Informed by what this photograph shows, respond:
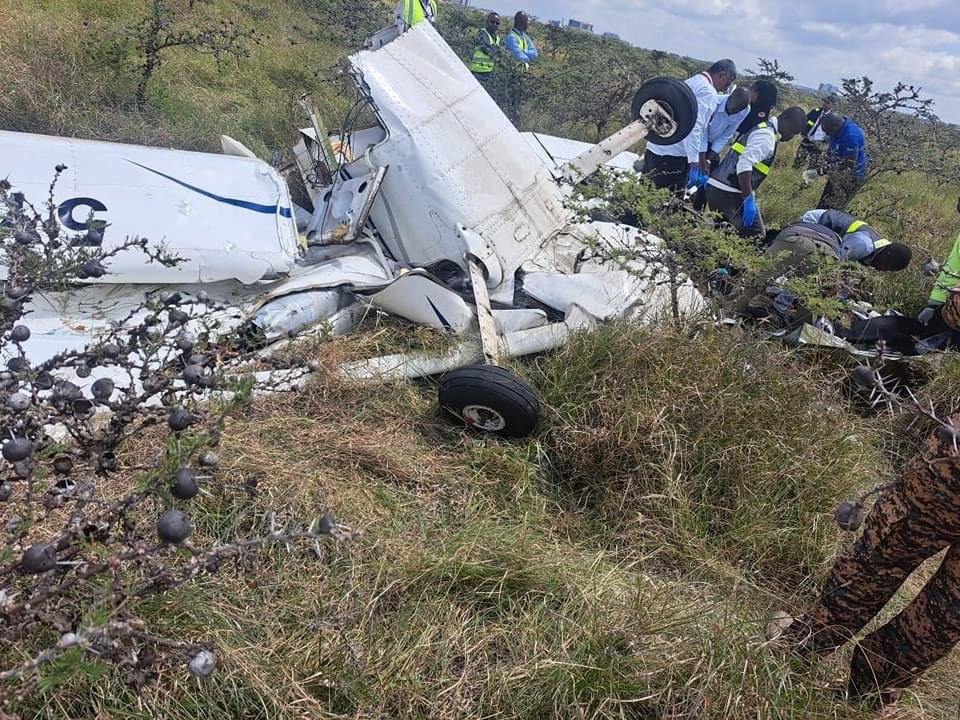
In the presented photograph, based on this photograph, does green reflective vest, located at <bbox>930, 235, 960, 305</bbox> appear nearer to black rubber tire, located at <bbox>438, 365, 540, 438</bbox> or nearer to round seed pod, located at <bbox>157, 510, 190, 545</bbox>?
black rubber tire, located at <bbox>438, 365, 540, 438</bbox>

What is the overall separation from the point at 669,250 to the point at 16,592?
348 centimetres

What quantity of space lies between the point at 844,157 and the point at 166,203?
668 cm

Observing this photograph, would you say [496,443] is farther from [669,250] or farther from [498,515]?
[669,250]

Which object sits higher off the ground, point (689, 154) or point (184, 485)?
point (184, 485)

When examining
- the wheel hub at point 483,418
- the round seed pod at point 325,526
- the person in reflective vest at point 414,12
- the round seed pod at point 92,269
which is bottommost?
the wheel hub at point 483,418

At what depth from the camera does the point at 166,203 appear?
12.9 ft

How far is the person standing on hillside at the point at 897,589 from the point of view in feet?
6.01

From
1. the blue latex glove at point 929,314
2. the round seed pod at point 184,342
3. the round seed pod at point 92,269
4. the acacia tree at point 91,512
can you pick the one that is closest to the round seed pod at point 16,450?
the acacia tree at point 91,512

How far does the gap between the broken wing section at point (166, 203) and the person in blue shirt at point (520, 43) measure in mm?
7280

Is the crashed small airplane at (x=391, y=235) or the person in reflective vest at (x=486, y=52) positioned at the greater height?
the person in reflective vest at (x=486, y=52)

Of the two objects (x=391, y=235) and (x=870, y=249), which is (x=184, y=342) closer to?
(x=391, y=235)

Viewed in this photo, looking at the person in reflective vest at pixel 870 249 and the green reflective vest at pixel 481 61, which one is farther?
the green reflective vest at pixel 481 61

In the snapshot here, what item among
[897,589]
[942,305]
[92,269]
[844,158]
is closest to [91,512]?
[92,269]

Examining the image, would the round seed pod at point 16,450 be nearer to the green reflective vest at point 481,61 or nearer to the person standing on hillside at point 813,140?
the person standing on hillside at point 813,140
